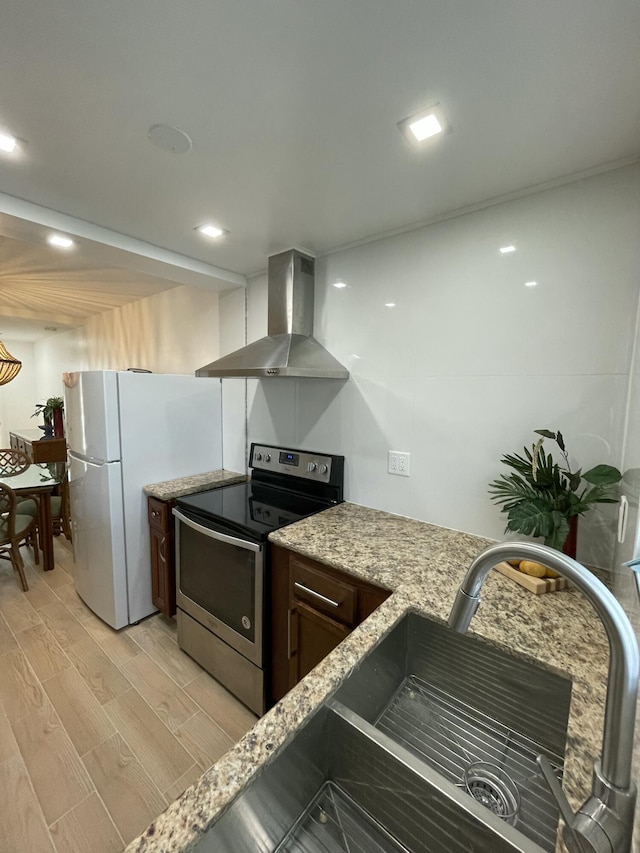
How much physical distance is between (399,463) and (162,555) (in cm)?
155

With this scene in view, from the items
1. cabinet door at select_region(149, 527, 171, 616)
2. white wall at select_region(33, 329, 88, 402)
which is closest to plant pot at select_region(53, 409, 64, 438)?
white wall at select_region(33, 329, 88, 402)

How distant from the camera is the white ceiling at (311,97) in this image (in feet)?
2.53

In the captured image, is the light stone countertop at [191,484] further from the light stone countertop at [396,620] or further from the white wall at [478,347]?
Result: the light stone countertop at [396,620]

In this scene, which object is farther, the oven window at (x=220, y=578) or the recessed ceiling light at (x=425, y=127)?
the oven window at (x=220, y=578)

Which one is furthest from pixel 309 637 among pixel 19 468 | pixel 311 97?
pixel 19 468

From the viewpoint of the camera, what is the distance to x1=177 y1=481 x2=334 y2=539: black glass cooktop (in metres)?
1.66

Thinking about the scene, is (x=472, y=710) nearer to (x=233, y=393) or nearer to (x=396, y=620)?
(x=396, y=620)

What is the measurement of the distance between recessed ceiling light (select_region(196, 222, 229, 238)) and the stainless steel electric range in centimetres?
126

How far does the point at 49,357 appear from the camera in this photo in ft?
19.3

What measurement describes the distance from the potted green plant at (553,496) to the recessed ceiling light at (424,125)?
1.05 meters

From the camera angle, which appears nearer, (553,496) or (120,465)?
(553,496)

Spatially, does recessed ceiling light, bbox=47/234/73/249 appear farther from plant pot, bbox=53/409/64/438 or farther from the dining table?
plant pot, bbox=53/409/64/438

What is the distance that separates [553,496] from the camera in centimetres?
122

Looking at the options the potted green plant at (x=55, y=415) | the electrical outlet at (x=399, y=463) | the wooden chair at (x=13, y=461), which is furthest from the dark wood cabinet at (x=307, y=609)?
the potted green plant at (x=55, y=415)
